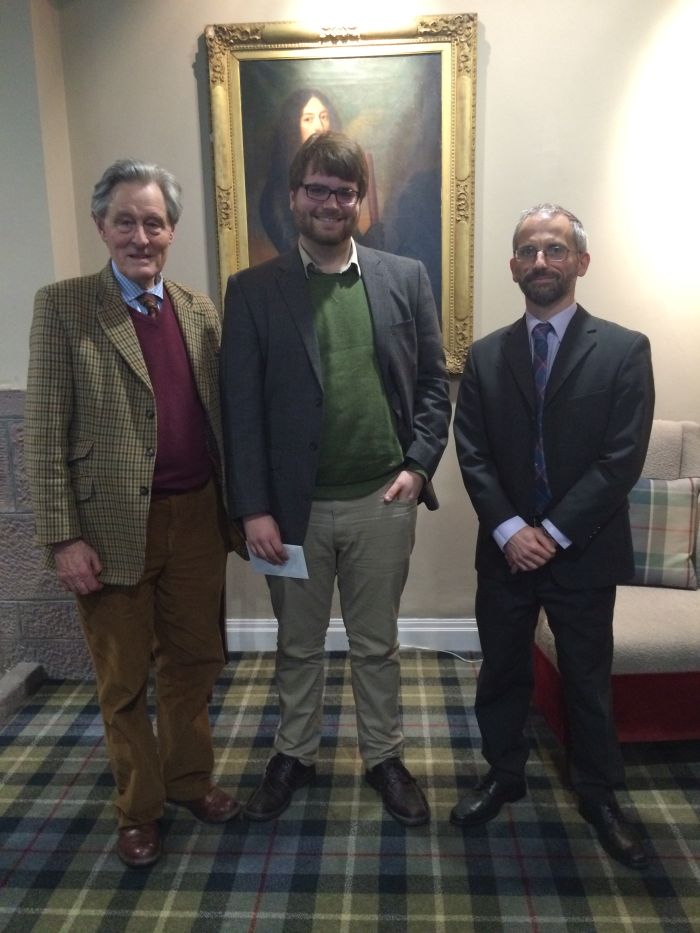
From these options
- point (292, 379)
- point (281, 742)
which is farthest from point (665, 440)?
point (281, 742)

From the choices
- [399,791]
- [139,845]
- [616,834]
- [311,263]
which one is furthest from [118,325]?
[616,834]

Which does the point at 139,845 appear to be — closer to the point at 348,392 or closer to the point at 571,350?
the point at 348,392

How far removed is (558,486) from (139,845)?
134 cm

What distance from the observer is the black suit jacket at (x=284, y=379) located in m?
1.72

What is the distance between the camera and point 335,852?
5.93 ft

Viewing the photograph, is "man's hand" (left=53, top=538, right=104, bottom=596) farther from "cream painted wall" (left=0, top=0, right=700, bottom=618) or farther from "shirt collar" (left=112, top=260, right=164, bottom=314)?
"cream painted wall" (left=0, top=0, right=700, bottom=618)

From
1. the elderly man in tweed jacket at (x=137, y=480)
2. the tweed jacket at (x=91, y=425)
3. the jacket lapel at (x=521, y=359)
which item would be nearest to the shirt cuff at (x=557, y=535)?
the jacket lapel at (x=521, y=359)

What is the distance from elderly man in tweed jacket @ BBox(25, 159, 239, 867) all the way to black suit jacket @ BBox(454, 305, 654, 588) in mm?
662

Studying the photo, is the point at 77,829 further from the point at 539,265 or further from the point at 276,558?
the point at 539,265

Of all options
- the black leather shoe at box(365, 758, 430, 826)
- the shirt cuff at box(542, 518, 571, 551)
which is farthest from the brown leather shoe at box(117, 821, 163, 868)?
the shirt cuff at box(542, 518, 571, 551)

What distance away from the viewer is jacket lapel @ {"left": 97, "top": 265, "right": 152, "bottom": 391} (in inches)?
64.0

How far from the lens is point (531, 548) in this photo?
1.68 meters

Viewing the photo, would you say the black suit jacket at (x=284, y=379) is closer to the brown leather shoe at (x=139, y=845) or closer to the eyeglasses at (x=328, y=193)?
the eyeglasses at (x=328, y=193)

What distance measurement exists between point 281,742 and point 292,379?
1012 mm
